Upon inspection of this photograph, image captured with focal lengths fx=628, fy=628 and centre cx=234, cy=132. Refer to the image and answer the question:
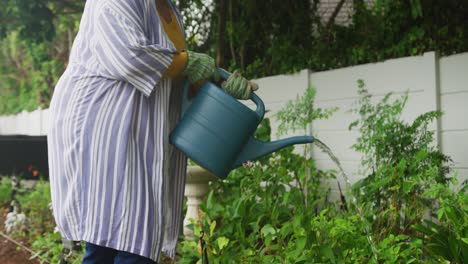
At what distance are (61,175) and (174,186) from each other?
420 millimetres

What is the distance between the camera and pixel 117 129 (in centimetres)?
195

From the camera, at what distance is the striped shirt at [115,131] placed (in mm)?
1916

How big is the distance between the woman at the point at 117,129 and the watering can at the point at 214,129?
0.05 meters

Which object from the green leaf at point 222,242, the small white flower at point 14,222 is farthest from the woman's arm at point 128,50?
the small white flower at point 14,222

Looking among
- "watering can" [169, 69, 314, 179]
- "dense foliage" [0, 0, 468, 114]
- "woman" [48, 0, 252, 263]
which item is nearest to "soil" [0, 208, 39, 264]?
"dense foliage" [0, 0, 468, 114]

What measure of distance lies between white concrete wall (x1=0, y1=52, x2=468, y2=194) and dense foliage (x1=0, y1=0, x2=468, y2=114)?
12 cm

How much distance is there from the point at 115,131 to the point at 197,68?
336 millimetres

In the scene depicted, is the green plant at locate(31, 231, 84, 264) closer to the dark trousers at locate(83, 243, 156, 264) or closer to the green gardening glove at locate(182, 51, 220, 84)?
the dark trousers at locate(83, 243, 156, 264)

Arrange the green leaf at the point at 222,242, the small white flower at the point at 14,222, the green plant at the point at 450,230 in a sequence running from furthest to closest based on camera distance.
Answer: the small white flower at the point at 14,222
the green leaf at the point at 222,242
the green plant at the point at 450,230

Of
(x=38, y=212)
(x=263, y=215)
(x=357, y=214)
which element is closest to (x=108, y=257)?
(x=263, y=215)

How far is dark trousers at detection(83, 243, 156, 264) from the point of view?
6.47 feet

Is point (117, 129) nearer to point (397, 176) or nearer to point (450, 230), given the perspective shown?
point (450, 230)

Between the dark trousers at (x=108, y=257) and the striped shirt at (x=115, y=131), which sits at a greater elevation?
the striped shirt at (x=115, y=131)

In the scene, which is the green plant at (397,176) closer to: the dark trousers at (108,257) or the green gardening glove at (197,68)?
the green gardening glove at (197,68)
